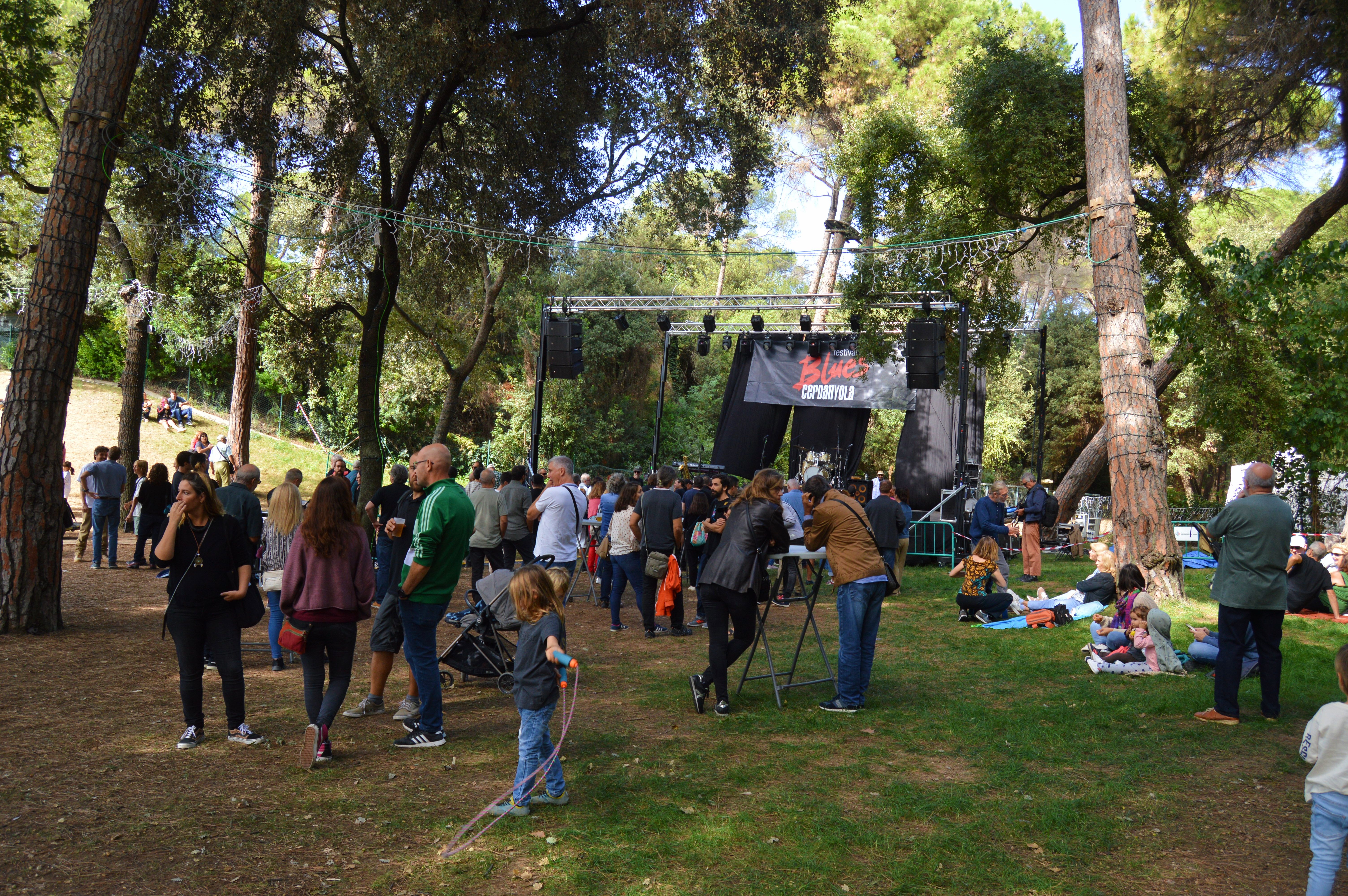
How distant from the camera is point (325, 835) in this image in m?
3.72

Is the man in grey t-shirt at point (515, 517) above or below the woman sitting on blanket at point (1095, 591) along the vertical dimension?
above

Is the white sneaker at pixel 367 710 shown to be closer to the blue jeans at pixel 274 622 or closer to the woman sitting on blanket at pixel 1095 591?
the blue jeans at pixel 274 622

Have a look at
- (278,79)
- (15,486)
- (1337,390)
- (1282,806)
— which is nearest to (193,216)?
(278,79)

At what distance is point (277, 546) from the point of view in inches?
250

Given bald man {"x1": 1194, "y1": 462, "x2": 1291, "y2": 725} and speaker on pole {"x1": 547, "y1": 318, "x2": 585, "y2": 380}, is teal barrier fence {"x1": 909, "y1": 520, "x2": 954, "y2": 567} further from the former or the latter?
bald man {"x1": 1194, "y1": 462, "x2": 1291, "y2": 725}

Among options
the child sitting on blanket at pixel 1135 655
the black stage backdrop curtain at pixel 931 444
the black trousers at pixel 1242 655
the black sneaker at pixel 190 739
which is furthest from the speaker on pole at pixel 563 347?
the black trousers at pixel 1242 655

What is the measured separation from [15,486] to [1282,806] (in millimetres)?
8655

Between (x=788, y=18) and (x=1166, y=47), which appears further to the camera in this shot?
(x=1166, y=47)

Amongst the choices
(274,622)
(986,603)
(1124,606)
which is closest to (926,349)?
(986,603)

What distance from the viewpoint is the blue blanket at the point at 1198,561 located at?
14742mm

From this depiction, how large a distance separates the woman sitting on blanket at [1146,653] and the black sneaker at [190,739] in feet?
20.7

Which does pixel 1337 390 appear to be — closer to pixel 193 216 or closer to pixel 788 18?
pixel 788 18

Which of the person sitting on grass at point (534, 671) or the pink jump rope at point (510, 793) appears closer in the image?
the pink jump rope at point (510, 793)

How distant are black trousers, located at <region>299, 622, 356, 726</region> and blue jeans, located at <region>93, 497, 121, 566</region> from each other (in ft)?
25.8
